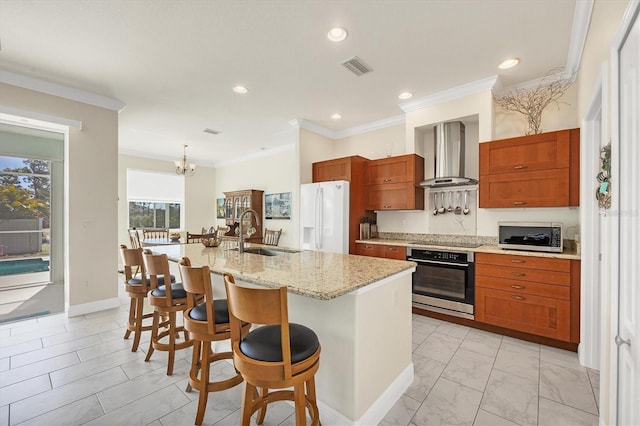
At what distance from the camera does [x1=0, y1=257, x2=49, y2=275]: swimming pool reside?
13.9 ft

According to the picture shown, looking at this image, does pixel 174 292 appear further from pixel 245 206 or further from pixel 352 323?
pixel 245 206

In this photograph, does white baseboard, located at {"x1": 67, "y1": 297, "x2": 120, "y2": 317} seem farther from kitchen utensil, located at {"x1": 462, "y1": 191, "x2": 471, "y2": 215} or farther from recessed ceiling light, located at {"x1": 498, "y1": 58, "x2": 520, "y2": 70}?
recessed ceiling light, located at {"x1": 498, "y1": 58, "x2": 520, "y2": 70}

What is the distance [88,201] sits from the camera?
370cm

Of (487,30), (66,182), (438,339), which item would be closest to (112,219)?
Result: (66,182)

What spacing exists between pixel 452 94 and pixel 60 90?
197 inches

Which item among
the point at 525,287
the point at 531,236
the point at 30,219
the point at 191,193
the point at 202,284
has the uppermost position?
the point at 191,193

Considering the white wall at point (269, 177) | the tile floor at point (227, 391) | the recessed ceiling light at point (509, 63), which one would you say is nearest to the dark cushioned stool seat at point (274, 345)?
the tile floor at point (227, 391)

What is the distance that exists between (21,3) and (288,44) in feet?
6.71

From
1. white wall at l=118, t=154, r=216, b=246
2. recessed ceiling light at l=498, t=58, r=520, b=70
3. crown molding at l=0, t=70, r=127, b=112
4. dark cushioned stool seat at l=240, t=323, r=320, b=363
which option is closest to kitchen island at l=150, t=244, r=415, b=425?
dark cushioned stool seat at l=240, t=323, r=320, b=363

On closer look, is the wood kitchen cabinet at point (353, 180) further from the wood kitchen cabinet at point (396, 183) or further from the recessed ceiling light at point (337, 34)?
the recessed ceiling light at point (337, 34)

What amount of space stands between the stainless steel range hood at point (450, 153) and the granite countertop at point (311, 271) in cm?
215

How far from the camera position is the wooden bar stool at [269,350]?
1.23 meters

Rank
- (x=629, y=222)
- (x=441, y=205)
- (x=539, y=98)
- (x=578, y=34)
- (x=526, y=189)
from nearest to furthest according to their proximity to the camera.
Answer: (x=629, y=222) < (x=578, y=34) < (x=526, y=189) < (x=539, y=98) < (x=441, y=205)

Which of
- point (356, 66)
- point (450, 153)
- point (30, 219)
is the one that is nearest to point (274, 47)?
point (356, 66)
